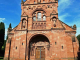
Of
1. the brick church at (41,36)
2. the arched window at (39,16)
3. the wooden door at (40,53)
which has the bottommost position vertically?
the wooden door at (40,53)

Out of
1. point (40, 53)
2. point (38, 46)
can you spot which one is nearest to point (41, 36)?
point (38, 46)

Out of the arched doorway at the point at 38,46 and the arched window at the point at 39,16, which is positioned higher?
the arched window at the point at 39,16

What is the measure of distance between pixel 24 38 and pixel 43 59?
248 inches

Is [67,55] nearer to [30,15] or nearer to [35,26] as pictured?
[35,26]

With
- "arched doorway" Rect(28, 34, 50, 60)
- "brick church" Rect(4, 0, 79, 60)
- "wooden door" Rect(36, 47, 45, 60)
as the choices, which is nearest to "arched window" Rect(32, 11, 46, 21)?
"brick church" Rect(4, 0, 79, 60)

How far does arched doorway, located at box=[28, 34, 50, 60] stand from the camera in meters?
19.2

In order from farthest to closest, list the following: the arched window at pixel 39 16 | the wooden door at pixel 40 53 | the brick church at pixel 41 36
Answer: the arched window at pixel 39 16, the wooden door at pixel 40 53, the brick church at pixel 41 36

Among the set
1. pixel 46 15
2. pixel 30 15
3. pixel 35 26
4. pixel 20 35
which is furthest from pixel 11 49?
pixel 46 15

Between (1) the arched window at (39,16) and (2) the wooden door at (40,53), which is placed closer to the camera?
(2) the wooden door at (40,53)

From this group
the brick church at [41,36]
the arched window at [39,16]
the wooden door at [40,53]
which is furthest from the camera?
the arched window at [39,16]

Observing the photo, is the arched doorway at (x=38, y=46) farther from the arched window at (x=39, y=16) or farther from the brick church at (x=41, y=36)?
the arched window at (x=39, y=16)

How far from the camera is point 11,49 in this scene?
62.7 feet

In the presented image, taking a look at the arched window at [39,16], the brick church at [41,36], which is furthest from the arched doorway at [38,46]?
the arched window at [39,16]

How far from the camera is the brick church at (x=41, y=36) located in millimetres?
17703
